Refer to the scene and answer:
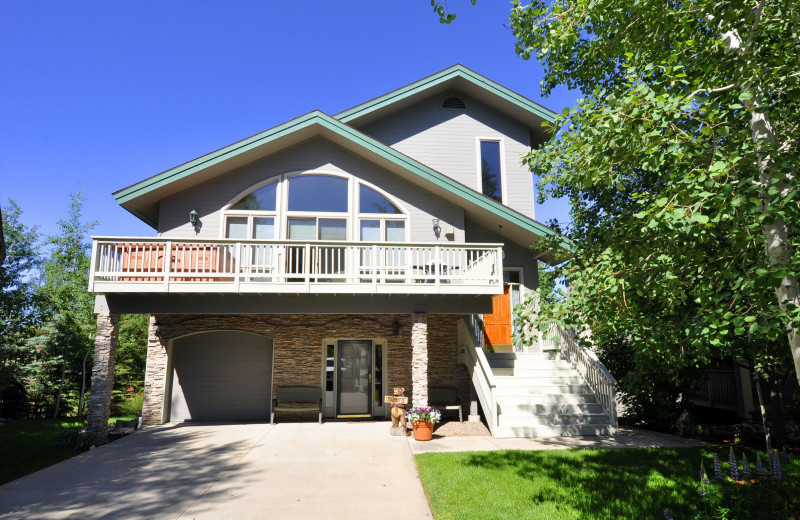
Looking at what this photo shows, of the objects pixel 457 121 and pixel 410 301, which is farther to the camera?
pixel 457 121

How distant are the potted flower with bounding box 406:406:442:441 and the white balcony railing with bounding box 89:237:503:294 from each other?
2.62m

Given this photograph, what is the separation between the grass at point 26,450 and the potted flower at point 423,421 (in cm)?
670

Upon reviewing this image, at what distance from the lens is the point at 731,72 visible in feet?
14.5

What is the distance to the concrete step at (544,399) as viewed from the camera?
1086cm

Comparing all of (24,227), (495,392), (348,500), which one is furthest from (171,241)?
(24,227)

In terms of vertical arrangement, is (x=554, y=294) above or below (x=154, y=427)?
above

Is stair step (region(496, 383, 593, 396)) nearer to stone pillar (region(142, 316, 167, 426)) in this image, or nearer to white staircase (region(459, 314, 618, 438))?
white staircase (region(459, 314, 618, 438))

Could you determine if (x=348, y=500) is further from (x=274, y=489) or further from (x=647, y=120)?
(x=647, y=120)

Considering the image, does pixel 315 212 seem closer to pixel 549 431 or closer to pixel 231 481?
pixel 231 481

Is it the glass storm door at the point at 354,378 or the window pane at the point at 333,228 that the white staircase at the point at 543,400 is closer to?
the glass storm door at the point at 354,378

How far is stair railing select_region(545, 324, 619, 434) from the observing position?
1049 centimetres

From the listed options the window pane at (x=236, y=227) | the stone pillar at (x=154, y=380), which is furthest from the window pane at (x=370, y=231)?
the stone pillar at (x=154, y=380)

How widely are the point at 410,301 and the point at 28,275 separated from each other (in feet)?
82.5

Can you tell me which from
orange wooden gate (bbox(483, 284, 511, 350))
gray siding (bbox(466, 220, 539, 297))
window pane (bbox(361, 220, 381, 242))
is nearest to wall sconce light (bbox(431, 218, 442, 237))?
gray siding (bbox(466, 220, 539, 297))
